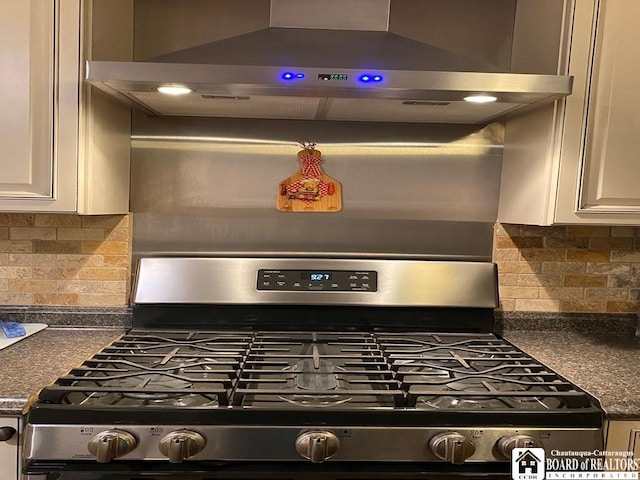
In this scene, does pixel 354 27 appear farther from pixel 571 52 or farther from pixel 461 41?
pixel 571 52

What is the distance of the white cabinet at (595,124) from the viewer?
4.77ft

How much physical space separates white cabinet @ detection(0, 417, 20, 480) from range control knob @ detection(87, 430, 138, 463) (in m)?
0.19

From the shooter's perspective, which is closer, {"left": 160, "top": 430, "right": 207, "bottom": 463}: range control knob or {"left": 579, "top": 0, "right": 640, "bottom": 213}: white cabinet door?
{"left": 160, "top": 430, "right": 207, "bottom": 463}: range control knob

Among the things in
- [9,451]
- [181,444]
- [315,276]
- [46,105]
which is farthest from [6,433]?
[315,276]

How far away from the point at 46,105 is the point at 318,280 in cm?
91

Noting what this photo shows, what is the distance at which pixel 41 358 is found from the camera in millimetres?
1431

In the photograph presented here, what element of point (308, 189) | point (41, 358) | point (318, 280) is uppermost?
point (308, 189)

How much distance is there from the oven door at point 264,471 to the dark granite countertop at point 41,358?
15cm

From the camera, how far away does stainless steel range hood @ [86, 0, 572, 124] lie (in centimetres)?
132

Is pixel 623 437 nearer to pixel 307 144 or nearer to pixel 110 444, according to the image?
pixel 110 444

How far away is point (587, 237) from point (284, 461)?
126cm

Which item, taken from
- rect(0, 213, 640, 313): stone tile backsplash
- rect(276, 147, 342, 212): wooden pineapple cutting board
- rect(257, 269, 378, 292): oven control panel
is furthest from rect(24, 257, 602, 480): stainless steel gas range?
rect(276, 147, 342, 212): wooden pineapple cutting board

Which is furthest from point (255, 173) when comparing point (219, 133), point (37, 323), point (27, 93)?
point (37, 323)

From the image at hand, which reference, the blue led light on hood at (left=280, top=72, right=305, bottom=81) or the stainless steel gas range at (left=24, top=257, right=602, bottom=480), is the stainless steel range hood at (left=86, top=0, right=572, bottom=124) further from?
the stainless steel gas range at (left=24, top=257, right=602, bottom=480)
